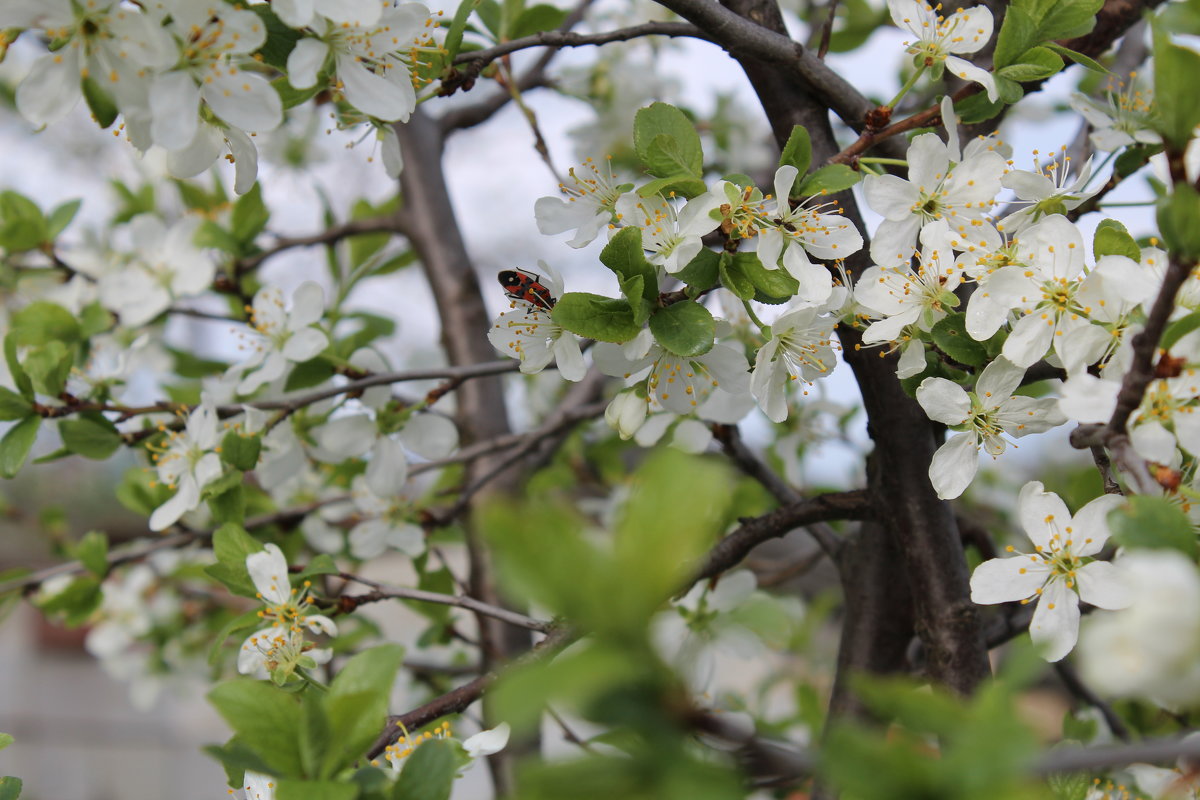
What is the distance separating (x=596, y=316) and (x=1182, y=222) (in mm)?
361

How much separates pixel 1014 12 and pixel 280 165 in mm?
1463

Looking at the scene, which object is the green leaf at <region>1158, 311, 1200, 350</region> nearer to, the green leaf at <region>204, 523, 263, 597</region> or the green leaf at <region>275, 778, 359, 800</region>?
the green leaf at <region>275, 778, 359, 800</region>

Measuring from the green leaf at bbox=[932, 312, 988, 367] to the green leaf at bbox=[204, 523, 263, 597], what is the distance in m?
0.61

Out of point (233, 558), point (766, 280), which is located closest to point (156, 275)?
point (233, 558)

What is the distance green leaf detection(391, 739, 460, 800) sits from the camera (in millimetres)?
515

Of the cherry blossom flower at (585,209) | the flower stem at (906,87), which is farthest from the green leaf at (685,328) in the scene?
the flower stem at (906,87)

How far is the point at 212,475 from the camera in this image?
905 millimetres

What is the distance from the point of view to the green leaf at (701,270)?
0.68 m

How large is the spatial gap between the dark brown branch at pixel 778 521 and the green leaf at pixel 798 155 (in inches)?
11.9

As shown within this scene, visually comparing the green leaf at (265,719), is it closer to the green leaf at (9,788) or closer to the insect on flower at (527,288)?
the green leaf at (9,788)

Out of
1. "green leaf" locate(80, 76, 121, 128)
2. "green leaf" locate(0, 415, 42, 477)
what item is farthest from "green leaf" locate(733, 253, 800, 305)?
"green leaf" locate(0, 415, 42, 477)

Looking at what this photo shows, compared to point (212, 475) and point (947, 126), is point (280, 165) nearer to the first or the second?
point (212, 475)

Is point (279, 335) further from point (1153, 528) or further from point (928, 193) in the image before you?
point (1153, 528)

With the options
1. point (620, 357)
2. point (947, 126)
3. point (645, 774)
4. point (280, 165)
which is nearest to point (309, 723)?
point (645, 774)
